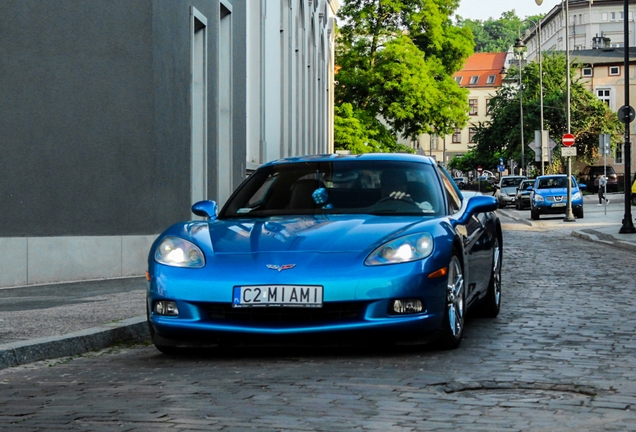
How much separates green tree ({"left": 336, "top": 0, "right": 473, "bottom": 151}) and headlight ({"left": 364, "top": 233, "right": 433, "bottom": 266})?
4896cm

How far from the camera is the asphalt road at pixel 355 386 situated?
4922 mm

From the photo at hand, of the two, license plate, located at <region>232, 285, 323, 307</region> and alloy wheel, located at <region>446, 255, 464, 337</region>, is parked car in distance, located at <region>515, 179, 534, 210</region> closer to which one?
alloy wheel, located at <region>446, 255, 464, 337</region>

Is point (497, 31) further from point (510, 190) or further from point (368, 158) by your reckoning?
point (368, 158)

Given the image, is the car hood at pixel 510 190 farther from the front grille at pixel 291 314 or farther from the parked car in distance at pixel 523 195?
the front grille at pixel 291 314

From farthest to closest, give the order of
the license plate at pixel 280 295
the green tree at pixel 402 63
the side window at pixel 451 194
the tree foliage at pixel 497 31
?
1. the tree foliage at pixel 497 31
2. the green tree at pixel 402 63
3. the side window at pixel 451 194
4. the license plate at pixel 280 295

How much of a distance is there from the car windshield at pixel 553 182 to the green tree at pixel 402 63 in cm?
1511

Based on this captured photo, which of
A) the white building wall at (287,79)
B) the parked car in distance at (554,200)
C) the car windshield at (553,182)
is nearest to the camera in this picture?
the white building wall at (287,79)


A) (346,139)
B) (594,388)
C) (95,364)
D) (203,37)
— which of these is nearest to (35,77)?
(203,37)

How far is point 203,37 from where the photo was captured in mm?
19141

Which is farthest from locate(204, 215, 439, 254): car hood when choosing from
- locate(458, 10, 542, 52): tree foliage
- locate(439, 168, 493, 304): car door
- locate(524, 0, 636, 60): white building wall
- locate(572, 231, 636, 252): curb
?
locate(458, 10, 542, 52): tree foliage

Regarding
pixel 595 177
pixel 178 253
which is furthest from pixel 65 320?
pixel 595 177

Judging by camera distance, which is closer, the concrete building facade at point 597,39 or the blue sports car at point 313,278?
the blue sports car at point 313,278

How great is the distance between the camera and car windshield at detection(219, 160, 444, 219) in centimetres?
790

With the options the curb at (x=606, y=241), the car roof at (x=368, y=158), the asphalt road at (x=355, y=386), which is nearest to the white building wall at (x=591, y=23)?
the curb at (x=606, y=241)
